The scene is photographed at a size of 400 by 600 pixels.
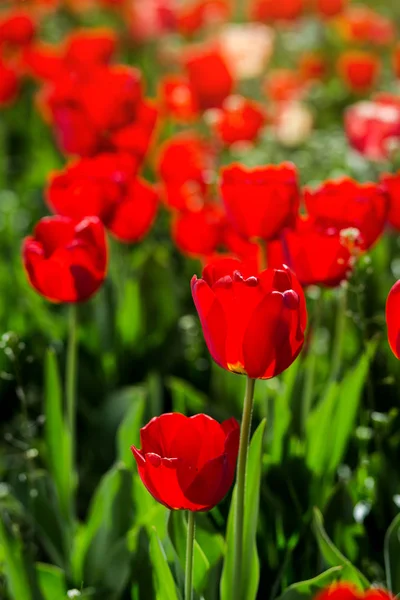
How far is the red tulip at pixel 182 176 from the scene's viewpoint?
1697 millimetres

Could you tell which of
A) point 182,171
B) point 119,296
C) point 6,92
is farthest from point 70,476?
point 6,92

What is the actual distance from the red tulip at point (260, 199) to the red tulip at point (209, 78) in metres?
1.23

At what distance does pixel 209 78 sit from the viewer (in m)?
2.34

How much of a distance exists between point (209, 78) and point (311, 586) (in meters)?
1.69

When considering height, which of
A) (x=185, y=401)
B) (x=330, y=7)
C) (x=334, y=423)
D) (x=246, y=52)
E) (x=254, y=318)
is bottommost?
(x=330, y=7)

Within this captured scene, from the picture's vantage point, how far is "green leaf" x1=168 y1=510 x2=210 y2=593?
94 centimetres

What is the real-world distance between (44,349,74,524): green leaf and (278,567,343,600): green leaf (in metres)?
0.44

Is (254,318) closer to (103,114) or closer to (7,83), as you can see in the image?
(103,114)

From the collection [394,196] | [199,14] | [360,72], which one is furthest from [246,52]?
[394,196]

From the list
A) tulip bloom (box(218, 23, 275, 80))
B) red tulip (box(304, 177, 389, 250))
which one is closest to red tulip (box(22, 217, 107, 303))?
red tulip (box(304, 177, 389, 250))

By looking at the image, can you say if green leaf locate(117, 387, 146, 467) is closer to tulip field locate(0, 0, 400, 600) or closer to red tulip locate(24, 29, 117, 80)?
tulip field locate(0, 0, 400, 600)

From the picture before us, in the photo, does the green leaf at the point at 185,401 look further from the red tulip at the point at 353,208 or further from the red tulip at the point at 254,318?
the red tulip at the point at 254,318

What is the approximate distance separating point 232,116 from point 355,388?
112cm

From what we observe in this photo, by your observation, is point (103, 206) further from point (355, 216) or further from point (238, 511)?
point (238, 511)
